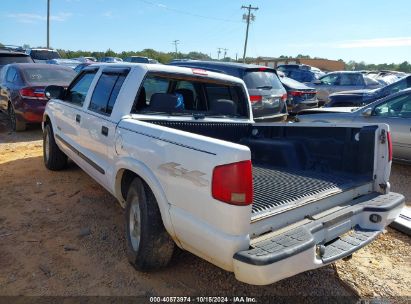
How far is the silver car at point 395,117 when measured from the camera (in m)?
6.54

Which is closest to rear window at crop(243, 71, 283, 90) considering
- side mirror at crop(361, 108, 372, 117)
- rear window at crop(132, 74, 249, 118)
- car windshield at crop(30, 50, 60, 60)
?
side mirror at crop(361, 108, 372, 117)

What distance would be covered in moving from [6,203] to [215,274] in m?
2.94

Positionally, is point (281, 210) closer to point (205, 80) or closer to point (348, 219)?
point (348, 219)

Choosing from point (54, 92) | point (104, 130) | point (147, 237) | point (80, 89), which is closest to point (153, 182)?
point (147, 237)

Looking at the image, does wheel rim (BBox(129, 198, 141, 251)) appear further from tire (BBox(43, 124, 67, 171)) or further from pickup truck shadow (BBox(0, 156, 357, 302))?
tire (BBox(43, 124, 67, 171))

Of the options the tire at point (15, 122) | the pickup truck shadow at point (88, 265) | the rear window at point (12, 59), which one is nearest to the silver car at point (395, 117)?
the pickup truck shadow at point (88, 265)

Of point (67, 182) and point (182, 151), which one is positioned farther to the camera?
point (67, 182)

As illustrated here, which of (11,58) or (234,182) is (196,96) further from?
(11,58)

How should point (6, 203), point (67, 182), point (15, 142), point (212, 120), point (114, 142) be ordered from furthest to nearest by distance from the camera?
point (15, 142) < point (67, 182) < point (6, 203) < point (212, 120) < point (114, 142)

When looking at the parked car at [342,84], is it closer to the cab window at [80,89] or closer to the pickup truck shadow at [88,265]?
the cab window at [80,89]

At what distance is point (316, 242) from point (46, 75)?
8.44 metres

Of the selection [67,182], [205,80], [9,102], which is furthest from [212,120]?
[9,102]

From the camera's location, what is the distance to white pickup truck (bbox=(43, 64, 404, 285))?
7.68ft

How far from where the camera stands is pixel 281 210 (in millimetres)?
2658
